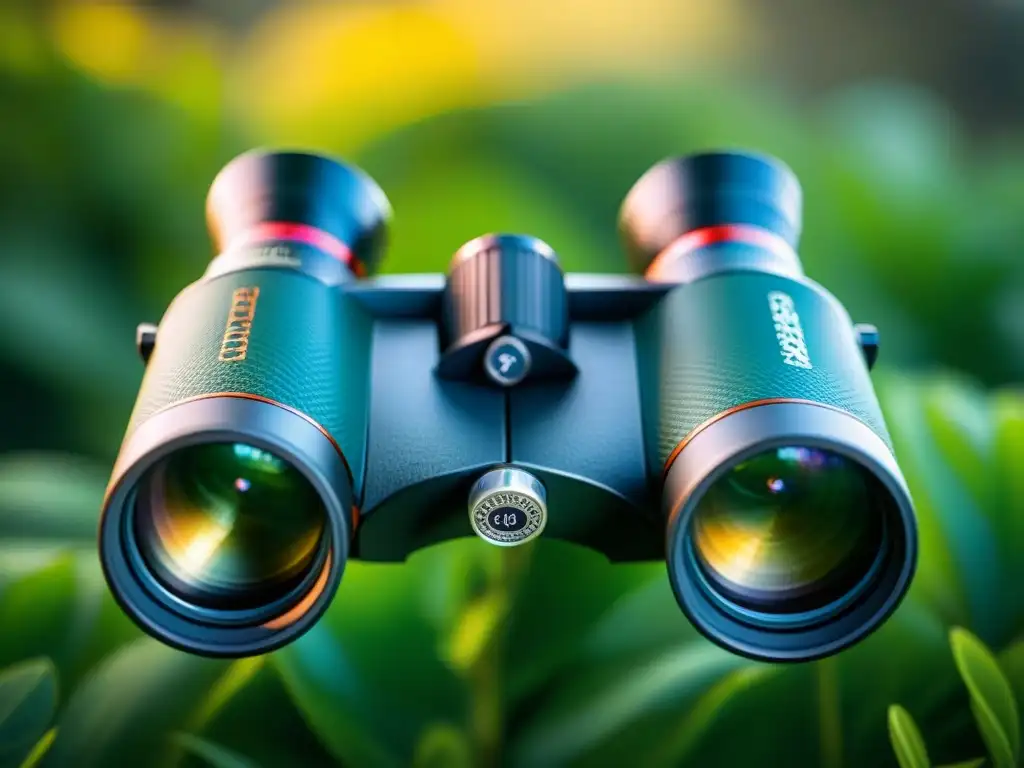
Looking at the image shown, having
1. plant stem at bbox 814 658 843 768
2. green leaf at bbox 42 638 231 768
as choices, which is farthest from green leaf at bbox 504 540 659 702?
green leaf at bbox 42 638 231 768

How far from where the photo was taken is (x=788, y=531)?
644 millimetres

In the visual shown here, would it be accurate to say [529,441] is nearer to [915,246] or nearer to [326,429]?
[326,429]

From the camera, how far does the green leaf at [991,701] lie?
0.64 metres

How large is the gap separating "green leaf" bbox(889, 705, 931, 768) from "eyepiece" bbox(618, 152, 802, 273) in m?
0.32

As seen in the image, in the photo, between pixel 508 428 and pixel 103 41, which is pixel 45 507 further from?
pixel 103 41

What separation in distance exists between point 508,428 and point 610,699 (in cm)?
21

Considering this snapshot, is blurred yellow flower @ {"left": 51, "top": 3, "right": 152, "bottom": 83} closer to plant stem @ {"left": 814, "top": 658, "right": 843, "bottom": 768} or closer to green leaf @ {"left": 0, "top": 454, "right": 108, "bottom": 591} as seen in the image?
green leaf @ {"left": 0, "top": 454, "right": 108, "bottom": 591}

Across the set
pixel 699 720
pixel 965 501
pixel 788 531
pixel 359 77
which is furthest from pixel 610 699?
pixel 359 77

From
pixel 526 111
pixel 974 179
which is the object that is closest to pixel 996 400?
pixel 974 179

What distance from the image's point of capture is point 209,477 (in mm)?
642

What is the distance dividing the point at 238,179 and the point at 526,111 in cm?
46

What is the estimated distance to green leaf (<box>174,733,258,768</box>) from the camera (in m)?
0.67

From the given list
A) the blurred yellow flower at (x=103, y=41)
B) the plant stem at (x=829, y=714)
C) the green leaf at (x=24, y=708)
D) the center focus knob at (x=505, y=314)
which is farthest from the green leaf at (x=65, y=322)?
the plant stem at (x=829, y=714)

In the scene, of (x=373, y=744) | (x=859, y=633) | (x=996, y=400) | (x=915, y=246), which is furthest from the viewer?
(x=915, y=246)
